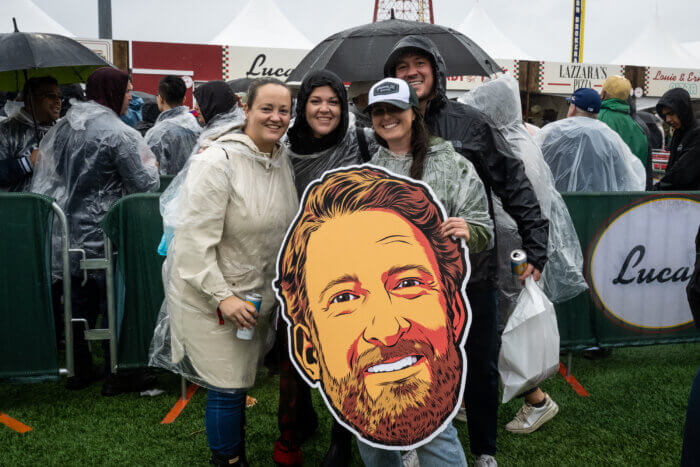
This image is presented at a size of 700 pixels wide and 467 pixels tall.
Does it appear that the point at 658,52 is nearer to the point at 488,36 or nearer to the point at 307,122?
the point at 488,36

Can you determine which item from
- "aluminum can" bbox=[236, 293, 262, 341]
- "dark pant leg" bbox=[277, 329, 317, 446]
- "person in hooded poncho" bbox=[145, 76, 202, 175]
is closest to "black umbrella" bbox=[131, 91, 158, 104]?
"person in hooded poncho" bbox=[145, 76, 202, 175]

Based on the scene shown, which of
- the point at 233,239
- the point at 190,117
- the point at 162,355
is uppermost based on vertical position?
the point at 190,117

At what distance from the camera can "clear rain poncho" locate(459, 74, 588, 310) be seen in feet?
10.5

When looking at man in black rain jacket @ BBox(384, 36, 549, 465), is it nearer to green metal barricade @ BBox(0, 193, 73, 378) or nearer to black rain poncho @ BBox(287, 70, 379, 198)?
black rain poncho @ BBox(287, 70, 379, 198)

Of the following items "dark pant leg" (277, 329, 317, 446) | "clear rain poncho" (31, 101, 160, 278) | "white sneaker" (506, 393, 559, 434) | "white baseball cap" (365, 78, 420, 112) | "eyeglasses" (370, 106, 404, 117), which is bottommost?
"white sneaker" (506, 393, 559, 434)

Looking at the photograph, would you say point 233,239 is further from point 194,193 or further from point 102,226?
point 102,226

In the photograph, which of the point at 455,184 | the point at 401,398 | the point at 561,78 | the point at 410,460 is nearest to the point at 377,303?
the point at 401,398

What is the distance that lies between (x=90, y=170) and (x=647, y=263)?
3.71 meters

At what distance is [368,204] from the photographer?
2.16 meters

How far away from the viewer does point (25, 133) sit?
409cm

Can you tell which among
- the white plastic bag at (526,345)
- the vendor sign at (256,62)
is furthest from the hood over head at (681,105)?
the vendor sign at (256,62)

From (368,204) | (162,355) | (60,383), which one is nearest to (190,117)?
(60,383)

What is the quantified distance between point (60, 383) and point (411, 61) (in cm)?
315

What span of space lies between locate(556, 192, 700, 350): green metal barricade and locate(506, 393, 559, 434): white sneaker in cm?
86
